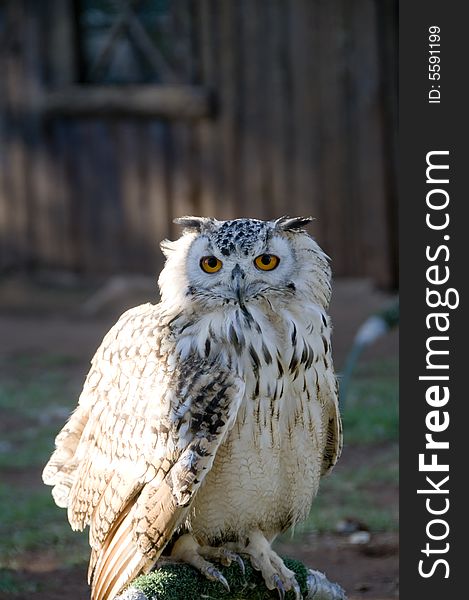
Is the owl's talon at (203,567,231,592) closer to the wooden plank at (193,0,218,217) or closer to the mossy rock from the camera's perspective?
the mossy rock

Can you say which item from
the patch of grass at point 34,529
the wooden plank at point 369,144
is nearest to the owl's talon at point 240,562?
the patch of grass at point 34,529

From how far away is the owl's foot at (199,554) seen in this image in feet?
12.7

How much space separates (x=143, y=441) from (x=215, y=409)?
1.00 feet

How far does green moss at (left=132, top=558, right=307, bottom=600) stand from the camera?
143 inches

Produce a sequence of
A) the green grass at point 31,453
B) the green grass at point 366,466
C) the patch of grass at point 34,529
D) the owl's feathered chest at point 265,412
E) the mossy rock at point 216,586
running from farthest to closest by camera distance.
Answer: the green grass at point 366,466, the green grass at point 31,453, the patch of grass at point 34,529, the owl's feathered chest at point 265,412, the mossy rock at point 216,586

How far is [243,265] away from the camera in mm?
3623

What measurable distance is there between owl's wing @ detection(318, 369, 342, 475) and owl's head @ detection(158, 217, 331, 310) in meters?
0.29

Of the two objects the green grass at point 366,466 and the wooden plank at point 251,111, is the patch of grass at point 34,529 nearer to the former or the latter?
the green grass at point 366,466

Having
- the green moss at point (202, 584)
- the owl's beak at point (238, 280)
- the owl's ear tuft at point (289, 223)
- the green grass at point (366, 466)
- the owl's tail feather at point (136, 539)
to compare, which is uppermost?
the owl's ear tuft at point (289, 223)

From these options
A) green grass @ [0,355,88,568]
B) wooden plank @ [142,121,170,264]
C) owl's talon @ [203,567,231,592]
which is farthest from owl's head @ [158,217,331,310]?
wooden plank @ [142,121,170,264]

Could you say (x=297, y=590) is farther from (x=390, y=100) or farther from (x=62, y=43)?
(x=62, y=43)

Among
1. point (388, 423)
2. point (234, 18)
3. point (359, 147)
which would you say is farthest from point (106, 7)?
point (388, 423)

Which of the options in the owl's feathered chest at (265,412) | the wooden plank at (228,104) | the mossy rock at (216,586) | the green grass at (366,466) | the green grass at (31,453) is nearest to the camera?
the mossy rock at (216,586)

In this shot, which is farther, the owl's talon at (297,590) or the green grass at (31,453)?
the green grass at (31,453)
